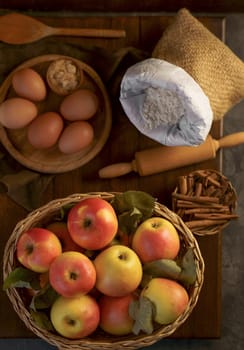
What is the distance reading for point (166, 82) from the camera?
0.88 metres

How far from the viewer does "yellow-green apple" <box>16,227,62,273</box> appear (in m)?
0.80

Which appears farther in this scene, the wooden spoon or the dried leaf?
the wooden spoon

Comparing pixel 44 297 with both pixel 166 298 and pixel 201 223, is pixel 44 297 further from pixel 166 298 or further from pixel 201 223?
pixel 201 223

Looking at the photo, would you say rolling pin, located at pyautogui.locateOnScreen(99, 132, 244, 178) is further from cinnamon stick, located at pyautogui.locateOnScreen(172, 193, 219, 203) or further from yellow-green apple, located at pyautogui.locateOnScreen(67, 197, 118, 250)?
yellow-green apple, located at pyautogui.locateOnScreen(67, 197, 118, 250)

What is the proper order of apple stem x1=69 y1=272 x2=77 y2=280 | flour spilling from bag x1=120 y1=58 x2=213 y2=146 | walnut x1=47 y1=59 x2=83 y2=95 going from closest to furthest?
apple stem x1=69 y1=272 x2=77 y2=280
flour spilling from bag x1=120 y1=58 x2=213 y2=146
walnut x1=47 y1=59 x2=83 y2=95

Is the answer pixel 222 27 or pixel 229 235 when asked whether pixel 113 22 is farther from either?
pixel 229 235

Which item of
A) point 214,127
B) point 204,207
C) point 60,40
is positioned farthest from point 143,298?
point 60,40

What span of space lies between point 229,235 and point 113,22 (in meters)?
0.53

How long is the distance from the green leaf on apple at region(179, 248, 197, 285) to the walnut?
350 mm

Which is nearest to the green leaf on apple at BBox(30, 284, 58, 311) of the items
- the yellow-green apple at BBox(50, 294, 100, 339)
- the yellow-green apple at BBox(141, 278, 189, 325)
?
the yellow-green apple at BBox(50, 294, 100, 339)

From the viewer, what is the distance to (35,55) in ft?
3.35

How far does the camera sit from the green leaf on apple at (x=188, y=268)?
818 mm

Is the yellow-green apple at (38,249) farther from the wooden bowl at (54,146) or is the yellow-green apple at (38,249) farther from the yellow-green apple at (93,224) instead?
the wooden bowl at (54,146)

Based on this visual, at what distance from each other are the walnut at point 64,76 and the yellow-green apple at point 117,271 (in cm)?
31
